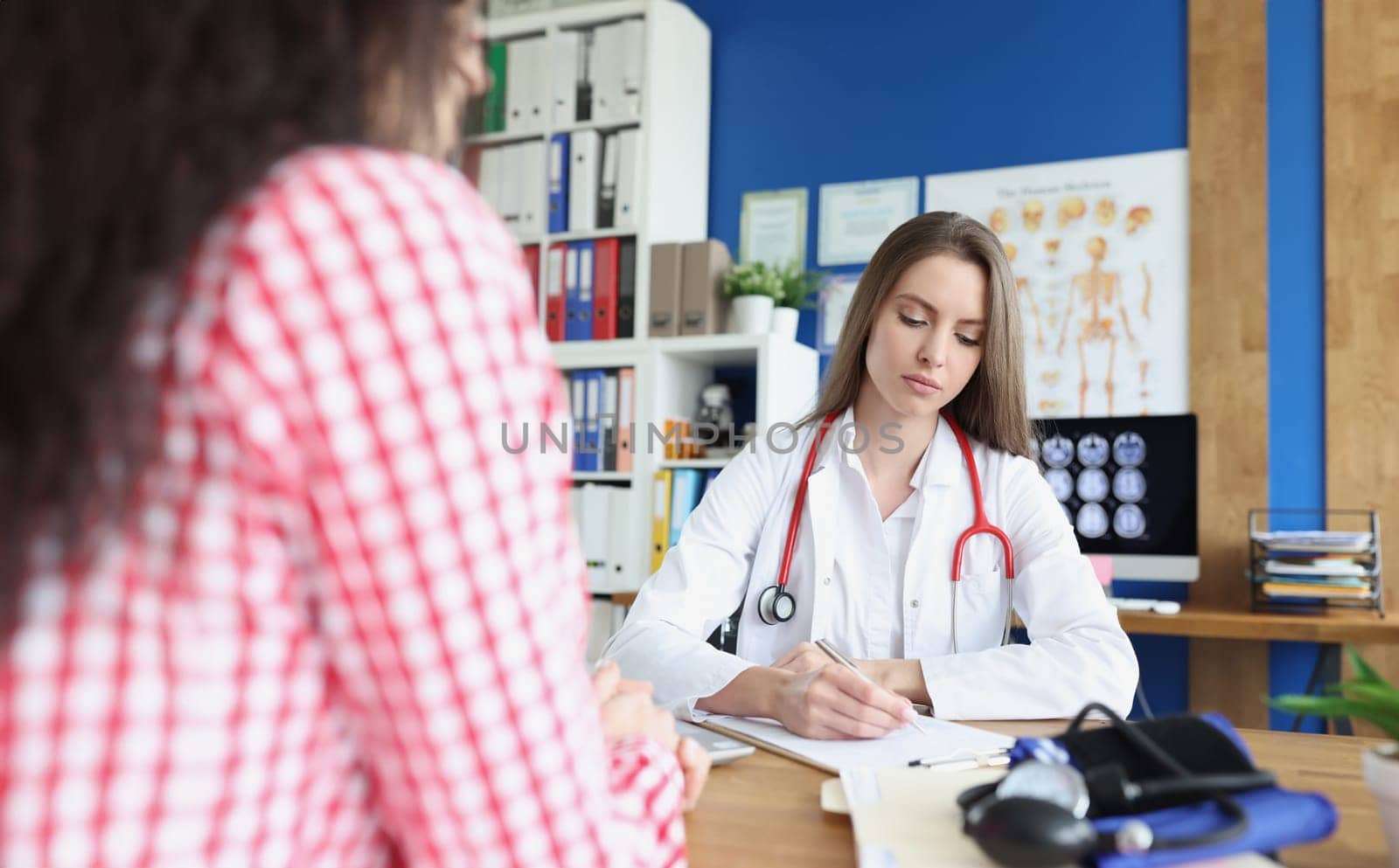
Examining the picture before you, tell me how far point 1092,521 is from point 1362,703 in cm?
222

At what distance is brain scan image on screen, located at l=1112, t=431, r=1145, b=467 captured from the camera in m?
2.82

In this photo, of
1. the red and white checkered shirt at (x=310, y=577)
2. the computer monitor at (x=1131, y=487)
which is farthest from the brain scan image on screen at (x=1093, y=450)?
the red and white checkered shirt at (x=310, y=577)

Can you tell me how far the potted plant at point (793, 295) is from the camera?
3.30m

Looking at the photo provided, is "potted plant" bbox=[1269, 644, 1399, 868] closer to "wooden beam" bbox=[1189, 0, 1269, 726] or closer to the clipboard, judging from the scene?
the clipboard

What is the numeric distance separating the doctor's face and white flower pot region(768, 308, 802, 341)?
5.10ft

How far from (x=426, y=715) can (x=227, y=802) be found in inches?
3.7

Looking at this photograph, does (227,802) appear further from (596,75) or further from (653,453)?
(596,75)

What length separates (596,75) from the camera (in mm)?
3490

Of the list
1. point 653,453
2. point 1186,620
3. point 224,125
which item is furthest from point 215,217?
point 653,453

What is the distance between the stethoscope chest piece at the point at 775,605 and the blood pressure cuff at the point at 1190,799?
0.90 meters

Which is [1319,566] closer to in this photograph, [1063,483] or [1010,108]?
[1063,483]

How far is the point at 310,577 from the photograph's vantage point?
446mm

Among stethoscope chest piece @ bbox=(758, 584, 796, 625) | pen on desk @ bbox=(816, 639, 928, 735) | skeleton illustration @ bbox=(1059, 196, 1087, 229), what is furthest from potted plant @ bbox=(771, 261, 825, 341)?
pen on desk @ bbox=(816, 639, 928, 735)

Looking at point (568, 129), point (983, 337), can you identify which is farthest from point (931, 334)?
point (568, 129)
